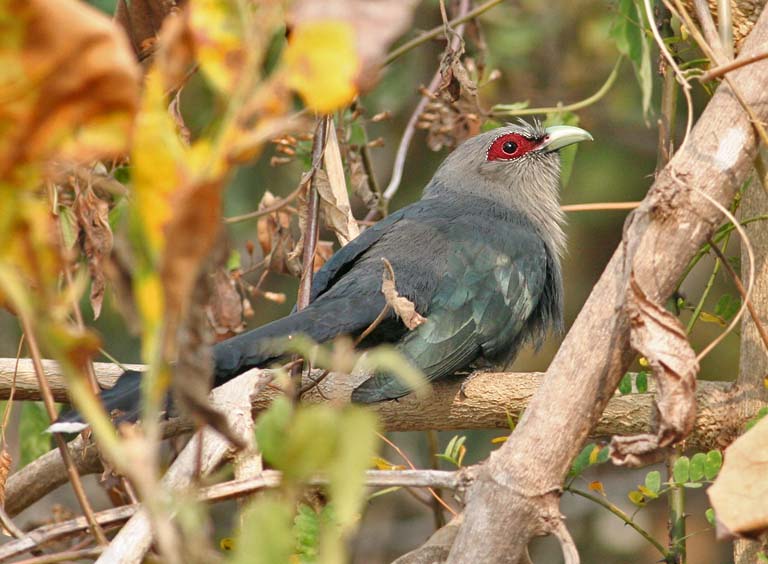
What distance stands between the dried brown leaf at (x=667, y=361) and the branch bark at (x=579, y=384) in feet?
0.20

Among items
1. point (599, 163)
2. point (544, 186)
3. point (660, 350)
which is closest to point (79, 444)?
point (660, 350)

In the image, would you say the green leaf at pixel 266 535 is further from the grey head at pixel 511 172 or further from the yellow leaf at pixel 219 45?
the grey head at pixel 511 172

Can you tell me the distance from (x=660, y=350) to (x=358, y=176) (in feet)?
8.74

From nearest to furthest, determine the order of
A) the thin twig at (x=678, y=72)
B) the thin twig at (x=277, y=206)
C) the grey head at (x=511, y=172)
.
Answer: the thin twig at (x=678, y=72)
the thin twig at (x=277, y=206)
the grey head at (x=511, y=172)

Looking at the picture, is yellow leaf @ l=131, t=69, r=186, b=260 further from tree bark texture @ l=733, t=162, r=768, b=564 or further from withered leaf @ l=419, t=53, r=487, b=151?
withered leaf @ l=419, t=53, r=487, b=151

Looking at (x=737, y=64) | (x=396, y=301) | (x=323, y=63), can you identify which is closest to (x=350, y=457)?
(x=323, y=63)

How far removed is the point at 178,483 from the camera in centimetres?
238

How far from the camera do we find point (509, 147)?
208 inches

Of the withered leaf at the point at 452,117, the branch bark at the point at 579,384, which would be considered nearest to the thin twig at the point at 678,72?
the branch bark at the point at 579,384

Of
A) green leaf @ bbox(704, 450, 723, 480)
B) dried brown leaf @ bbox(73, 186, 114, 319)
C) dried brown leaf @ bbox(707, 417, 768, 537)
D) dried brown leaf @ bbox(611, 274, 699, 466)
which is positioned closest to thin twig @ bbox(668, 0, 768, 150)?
dried brown leaf @ bbox(611, 274, 699, 466)

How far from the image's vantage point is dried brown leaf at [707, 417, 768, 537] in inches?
60.4

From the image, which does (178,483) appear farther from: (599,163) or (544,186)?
(599,163)

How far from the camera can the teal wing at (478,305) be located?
12.5 ft

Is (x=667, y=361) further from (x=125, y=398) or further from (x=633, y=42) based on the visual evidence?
(x=633, y=42)
